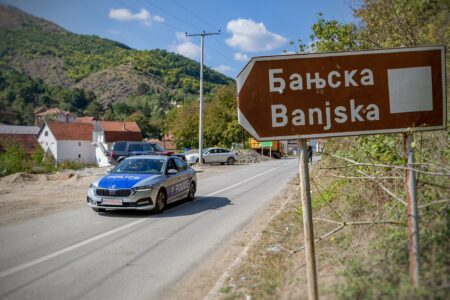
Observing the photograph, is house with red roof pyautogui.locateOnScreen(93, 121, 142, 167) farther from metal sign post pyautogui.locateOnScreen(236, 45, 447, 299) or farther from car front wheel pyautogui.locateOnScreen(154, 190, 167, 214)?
metal sign post pyautogui.locateOnScreen(236, 45, 447, 299)

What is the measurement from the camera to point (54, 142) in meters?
68.4

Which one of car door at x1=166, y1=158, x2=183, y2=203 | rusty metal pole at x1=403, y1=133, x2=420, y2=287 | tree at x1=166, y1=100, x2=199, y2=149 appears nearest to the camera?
rusty metal pole at x1=403, y1=133, x2=420, y2=287

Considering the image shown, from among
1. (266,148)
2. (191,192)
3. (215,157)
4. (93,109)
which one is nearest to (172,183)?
(191,192)

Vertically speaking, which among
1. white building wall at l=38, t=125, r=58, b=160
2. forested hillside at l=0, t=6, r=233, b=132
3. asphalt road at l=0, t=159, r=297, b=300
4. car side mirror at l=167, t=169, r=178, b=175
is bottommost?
asphalt road at l=0, t=159, r=297, b=300

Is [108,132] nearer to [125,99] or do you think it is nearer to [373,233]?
[373,233]

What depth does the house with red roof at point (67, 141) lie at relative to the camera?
2702 inches

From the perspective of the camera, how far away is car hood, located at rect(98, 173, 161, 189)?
9.07m

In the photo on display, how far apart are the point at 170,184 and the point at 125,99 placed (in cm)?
15050

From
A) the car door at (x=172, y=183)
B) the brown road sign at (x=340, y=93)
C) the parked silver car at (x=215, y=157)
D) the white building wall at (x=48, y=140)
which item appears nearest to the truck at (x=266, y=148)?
the parked silver car at (x=215, y=157)

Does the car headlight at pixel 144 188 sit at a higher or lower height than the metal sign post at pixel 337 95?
lower

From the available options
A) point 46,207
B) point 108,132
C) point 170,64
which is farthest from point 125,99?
point 46,207

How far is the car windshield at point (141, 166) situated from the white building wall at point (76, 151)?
61655 mm

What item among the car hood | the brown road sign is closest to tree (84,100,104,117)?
the car hood

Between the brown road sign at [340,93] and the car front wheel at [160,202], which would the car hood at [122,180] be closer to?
the car front wheel at [160,202]
